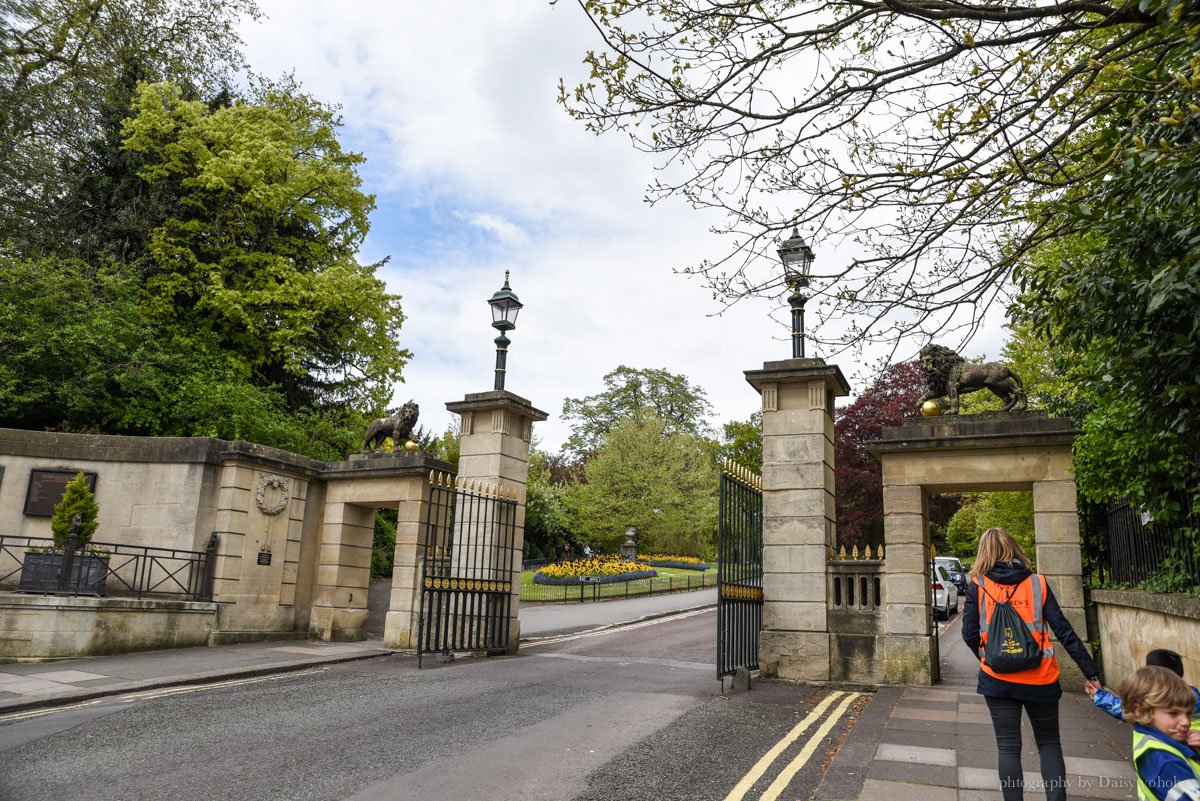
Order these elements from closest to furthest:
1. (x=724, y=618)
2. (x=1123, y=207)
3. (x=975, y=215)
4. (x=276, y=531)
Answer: (x=1123, y=207) → (x=975, y=215) → (x=724, y=618) → (x=276, y=531)

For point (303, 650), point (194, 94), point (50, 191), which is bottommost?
point (303, 650)

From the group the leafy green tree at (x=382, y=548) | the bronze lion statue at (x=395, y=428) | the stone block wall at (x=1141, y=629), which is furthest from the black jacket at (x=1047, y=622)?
the leafy green tree at (x=382, y=548)

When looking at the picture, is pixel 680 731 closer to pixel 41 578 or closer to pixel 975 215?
pixel 975 215

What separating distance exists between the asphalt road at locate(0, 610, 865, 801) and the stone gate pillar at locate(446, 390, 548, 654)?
308cm

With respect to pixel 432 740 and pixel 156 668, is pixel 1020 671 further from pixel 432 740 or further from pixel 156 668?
pixel 156 668

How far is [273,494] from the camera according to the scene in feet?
46.2

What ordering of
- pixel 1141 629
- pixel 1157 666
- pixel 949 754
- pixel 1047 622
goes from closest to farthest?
pixel 1157 666, pixel 1047 622, pixel 949 754, pixel 1141 629

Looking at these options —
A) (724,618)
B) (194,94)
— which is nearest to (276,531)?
(724,618)

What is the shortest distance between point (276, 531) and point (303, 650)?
2.68 meters

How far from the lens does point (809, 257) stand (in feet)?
31.0

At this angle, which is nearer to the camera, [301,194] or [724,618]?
[724,618]

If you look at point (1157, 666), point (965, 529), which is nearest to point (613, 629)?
point (1157, 666)

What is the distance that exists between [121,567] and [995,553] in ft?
45.0

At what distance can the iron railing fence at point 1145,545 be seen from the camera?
7.14 meters
